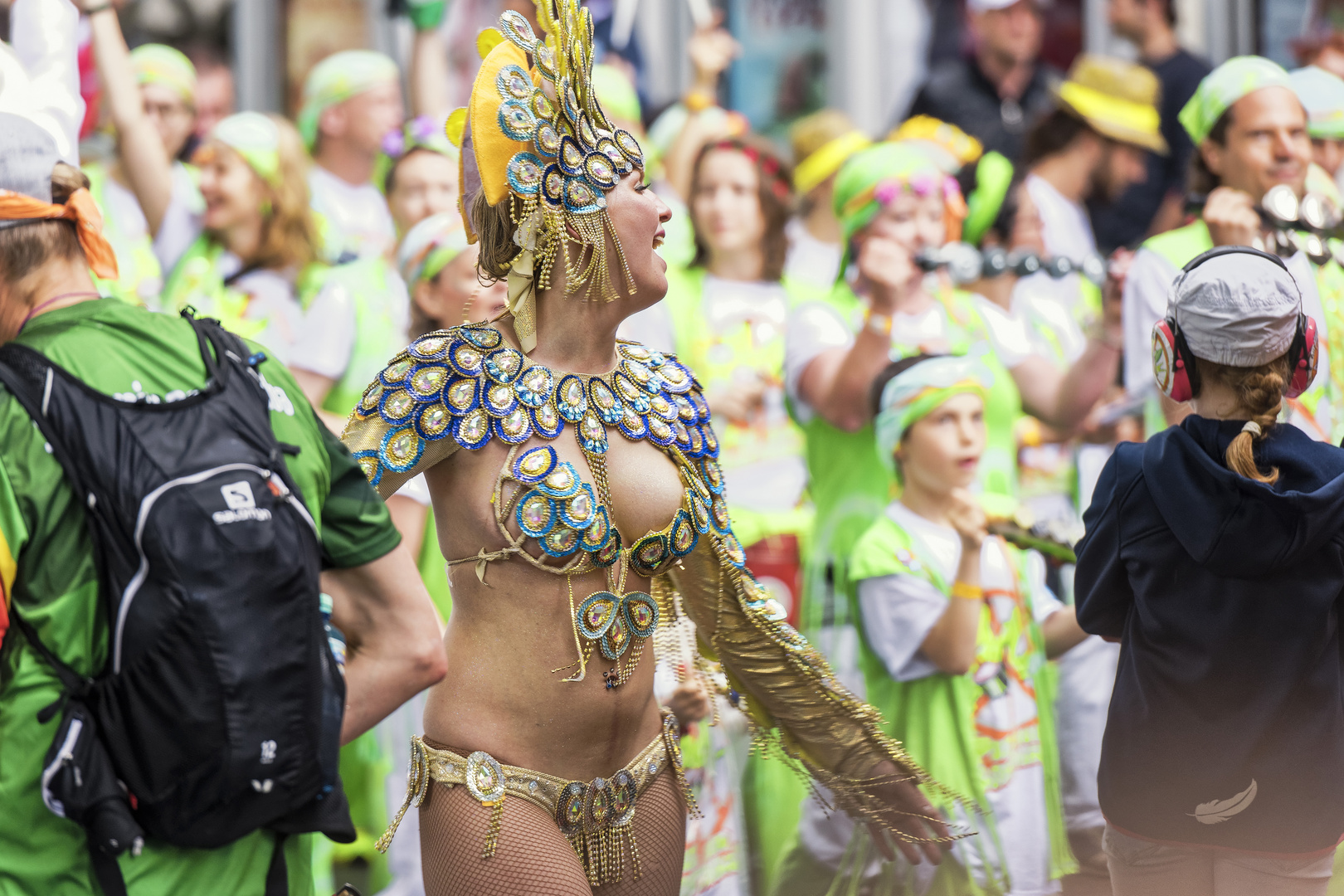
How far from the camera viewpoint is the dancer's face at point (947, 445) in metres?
4.69

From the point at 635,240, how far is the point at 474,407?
17.8 inches

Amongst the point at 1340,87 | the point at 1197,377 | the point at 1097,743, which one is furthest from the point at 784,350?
the point at 1197,377

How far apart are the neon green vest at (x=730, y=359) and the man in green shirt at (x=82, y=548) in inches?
147

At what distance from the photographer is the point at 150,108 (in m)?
7.74

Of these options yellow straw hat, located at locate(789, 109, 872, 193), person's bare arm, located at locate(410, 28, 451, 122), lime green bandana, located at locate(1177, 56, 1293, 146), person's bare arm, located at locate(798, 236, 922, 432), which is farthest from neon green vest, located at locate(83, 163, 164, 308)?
lime green bandana, located at locate(1177, 56, 1293, 146)

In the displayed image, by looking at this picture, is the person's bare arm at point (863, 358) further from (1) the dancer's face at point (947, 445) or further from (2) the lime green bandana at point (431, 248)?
(2) the lime green bandana at point (431, 248)

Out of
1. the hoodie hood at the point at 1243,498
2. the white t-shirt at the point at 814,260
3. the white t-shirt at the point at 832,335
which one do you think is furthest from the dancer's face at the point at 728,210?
the hoodie hood at the point at 1243,498

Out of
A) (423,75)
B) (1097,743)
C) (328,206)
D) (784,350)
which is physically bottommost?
(1097,743)

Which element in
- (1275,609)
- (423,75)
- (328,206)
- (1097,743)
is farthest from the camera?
(423,75)

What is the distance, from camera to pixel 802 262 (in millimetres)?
8117

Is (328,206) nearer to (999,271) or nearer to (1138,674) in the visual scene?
(999,271)

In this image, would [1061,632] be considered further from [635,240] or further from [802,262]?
[802,262]

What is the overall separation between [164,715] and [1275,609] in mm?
1970

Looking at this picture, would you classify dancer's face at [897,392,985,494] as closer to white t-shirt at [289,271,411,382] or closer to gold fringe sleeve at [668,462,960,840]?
gold fringe sleeve at [668,462,960,840]
